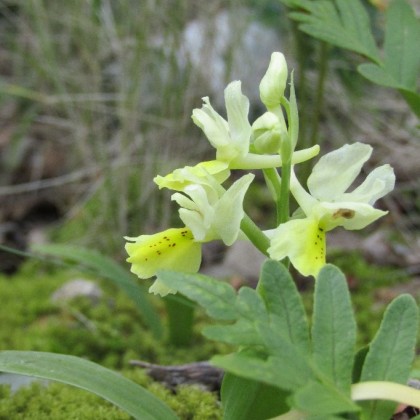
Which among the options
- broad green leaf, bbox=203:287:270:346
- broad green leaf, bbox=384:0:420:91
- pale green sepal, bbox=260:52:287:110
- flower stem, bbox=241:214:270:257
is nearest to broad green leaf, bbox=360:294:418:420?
broad green leaf, bbox=203:287:270:346

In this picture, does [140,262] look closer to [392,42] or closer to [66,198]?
[392,42]

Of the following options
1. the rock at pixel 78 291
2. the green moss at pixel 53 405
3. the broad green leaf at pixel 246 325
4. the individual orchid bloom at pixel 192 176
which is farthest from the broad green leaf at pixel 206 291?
the rock at pixel 78 291

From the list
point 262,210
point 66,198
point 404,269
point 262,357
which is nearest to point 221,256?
point 262,210

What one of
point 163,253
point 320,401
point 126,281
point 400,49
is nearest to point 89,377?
point 163,253

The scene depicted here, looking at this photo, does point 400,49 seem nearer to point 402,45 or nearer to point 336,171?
point 402,45

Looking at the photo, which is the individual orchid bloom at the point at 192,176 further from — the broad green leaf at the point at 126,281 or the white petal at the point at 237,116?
the broad green leaf at the point at 126,281
